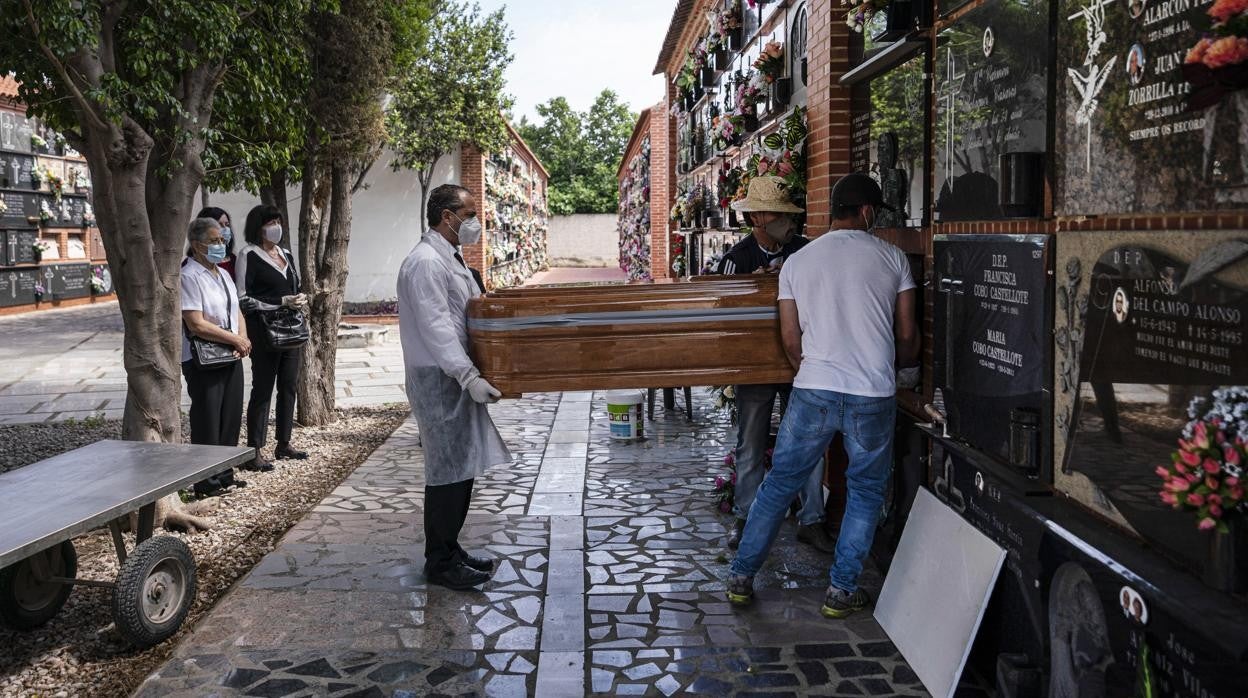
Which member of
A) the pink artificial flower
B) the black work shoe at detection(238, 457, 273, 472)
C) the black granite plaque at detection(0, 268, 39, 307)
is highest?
the pink artificial flower

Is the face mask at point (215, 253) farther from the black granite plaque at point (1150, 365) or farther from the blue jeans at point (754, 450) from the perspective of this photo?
the black granite plaque at point (1150, 365)

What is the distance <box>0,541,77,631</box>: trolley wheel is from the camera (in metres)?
4.44

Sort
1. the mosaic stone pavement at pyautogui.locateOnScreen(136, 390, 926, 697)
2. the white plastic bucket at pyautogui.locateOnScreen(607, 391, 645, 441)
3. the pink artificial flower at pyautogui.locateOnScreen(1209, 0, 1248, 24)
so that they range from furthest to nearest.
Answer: the white plastic bucket at pyautogui.locateOnScreen(607, 391, 645, 441) < the mosaic stone pavement at pyautogui.locateOnScreen(136, 390, 926, 697) < the pink artificial flower at pyautogui.locateOnScreen(1209, 0, 1248, 24)

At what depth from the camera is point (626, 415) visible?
8.95 m

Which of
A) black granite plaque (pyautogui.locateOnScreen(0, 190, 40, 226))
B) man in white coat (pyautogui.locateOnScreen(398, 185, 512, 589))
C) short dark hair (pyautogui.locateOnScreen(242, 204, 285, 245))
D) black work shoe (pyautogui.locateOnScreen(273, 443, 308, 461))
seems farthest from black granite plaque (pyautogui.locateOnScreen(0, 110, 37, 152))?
man in white coat (pyautogui.locateOnScreen(398, 185, 512, 589))

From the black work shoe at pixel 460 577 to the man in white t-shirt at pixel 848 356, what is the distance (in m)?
1.52

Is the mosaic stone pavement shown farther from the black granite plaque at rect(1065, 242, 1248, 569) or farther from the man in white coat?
the black granite plaque at rect(1065, 242, 1248, 569)

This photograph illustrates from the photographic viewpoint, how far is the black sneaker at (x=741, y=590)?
479 centimetres

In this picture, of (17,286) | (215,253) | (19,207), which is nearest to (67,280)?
(17,286)

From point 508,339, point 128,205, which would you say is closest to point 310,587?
point 508,339

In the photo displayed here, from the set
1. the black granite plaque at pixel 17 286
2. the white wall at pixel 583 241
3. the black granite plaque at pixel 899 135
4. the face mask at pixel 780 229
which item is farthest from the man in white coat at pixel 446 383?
the white wall at pixel 583 241

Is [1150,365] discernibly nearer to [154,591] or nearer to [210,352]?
[154,591]

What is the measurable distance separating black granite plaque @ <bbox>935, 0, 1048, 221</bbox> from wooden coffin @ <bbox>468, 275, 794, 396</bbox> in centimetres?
98

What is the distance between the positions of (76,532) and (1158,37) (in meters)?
3.93
